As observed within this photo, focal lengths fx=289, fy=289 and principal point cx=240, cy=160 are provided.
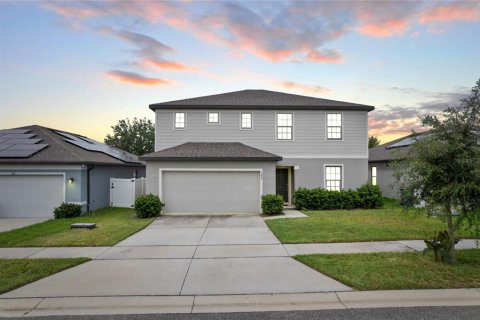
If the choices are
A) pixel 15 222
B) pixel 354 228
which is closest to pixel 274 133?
pixel 354 228

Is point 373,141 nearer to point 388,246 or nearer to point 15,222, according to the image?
point 388,246

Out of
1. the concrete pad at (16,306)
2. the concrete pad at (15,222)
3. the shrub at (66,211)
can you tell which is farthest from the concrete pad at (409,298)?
the shrub at (66,211)

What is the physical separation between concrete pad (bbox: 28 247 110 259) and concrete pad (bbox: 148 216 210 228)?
11.6 ft

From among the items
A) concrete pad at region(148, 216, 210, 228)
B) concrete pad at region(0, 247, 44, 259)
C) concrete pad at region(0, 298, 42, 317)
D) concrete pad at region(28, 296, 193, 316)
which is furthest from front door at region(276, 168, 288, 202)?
concrete pad at region(0, 298, 42, 317)

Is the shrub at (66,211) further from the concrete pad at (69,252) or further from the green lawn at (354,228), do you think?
the green lawn at (354,228)

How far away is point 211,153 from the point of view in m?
14.8

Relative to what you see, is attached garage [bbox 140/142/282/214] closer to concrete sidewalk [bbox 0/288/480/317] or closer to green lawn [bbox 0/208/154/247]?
green lawn [bbox 0/208/154/247]

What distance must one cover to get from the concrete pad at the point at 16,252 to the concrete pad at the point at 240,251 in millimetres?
4384

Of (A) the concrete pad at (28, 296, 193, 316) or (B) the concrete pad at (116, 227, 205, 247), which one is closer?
(A) the concrete pad at (28, 296, 193, 316)

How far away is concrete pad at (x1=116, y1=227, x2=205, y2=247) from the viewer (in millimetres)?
8516

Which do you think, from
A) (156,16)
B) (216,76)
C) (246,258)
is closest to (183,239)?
(246,258)

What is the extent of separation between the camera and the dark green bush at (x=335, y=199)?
15359 millimetres

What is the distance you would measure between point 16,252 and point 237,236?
608 centimetres

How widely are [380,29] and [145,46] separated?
11.0 metres
